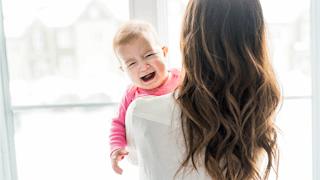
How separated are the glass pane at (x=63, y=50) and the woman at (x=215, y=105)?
67 centimetres

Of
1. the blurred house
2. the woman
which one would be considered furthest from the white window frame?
the woman

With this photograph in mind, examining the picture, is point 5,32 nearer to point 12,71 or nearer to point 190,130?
point 12,71

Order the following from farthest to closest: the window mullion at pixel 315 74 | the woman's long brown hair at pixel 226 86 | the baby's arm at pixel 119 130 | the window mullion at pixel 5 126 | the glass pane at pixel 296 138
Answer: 1. the window mullion at pixel 5 126
2. the glass pane at pixel 296 138
3. the window mullion at pixel 315 74
4. the baby's arm at pixel 119 130
5. the woman's long brown hair at pixel 226 86

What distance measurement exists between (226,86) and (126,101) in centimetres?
51

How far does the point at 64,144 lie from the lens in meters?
1.36

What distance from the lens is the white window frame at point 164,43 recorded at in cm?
102

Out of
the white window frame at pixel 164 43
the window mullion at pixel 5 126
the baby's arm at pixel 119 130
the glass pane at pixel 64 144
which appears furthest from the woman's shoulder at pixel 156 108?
the window mullion at pixel 5 126

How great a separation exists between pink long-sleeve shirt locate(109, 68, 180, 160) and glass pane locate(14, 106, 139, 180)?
349mm

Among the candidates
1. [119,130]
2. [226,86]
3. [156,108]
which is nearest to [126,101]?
[119,130]

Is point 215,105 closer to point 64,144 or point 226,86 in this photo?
point 226,86

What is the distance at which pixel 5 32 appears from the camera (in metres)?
1.29

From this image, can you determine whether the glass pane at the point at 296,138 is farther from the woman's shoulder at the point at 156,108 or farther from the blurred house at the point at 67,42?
the blurred house at the point at 67,42

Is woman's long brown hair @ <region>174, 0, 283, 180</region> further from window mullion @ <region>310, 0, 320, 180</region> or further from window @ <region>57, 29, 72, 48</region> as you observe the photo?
window @ <region>57, 29, 72, 48</region>

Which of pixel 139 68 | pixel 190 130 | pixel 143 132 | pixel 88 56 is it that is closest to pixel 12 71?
pixel 88 56
